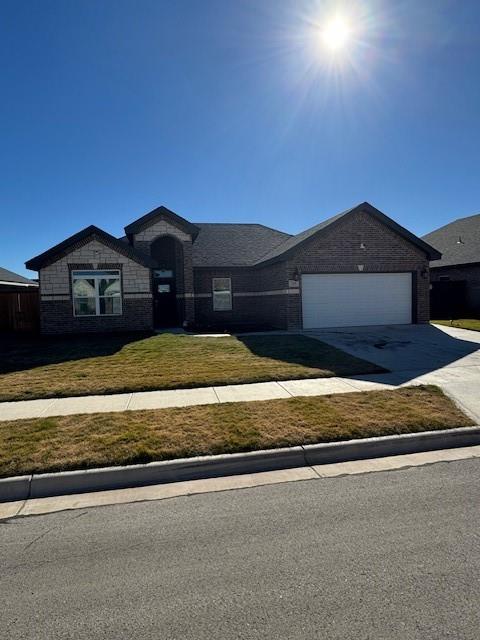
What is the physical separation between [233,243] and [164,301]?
5.26 metres

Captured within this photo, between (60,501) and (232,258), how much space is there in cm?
1722

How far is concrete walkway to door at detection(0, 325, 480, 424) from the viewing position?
6598mm

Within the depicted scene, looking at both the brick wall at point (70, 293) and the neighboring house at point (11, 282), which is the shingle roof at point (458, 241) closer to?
the brick wall at point (70, 293)

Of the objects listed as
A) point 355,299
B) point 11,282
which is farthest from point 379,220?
point 11,282

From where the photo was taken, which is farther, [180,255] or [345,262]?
[180,255]

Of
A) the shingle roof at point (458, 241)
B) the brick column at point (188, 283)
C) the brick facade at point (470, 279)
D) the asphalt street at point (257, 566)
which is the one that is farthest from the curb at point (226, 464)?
the shingle roof at point (458, 241)

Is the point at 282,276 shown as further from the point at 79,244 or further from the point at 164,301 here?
the point at 79,244

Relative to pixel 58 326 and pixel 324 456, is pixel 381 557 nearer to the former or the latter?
pixel 324 456

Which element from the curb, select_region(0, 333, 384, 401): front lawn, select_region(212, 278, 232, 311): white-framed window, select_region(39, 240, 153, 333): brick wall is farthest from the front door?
the curb

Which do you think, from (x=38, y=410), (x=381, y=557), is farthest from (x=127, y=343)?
(x=381, y=557)

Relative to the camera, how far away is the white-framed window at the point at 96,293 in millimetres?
16125

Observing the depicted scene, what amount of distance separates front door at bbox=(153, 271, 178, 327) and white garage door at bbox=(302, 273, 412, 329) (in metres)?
6.75

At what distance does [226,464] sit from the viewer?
464 centimetres

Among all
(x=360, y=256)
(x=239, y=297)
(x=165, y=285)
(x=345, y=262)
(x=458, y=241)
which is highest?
(x=458, y=241)
